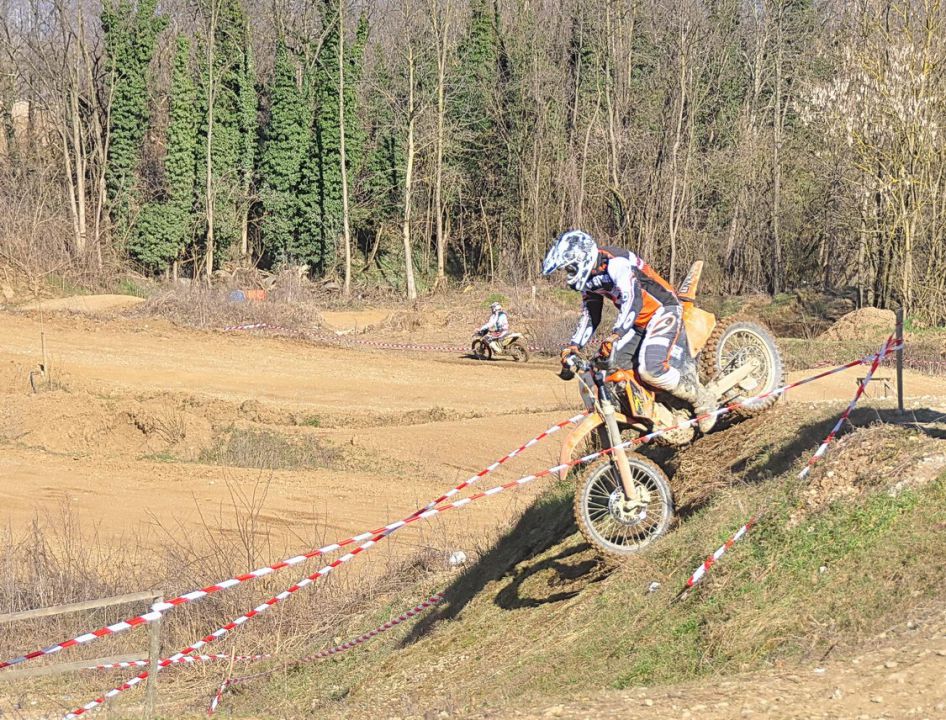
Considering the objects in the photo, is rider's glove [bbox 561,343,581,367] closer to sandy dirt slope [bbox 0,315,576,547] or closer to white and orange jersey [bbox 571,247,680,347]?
white and orange jersey [bbox 571,247,680,347]

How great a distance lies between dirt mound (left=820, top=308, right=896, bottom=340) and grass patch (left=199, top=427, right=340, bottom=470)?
12.8m

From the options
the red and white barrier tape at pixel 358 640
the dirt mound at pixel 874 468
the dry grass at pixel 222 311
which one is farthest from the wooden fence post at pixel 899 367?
the dry grass at pixel 222 311

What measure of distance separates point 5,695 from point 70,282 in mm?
32883

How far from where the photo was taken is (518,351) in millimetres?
27484

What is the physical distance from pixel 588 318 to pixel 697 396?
0.90m

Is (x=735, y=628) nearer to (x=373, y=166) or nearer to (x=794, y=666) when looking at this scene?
(x=794, y=666)

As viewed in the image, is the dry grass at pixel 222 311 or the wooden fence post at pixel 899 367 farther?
the dry grass at pixel 222 311

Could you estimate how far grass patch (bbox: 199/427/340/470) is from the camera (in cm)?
1858

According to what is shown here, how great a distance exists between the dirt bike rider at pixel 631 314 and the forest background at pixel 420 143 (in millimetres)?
32133

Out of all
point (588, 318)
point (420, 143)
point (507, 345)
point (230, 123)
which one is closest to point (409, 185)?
point (420, 143)

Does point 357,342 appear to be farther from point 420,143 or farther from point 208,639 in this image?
point 208,639

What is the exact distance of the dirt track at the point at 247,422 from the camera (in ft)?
51.8

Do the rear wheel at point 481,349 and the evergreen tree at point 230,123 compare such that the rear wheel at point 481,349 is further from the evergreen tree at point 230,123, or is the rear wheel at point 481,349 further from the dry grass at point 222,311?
the evergreen tree at point 230,123

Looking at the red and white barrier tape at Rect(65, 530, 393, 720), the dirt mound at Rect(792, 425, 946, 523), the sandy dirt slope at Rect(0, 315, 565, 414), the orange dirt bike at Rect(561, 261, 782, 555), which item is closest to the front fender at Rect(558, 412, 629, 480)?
the orange dirt bike at Rect(561, 261, 782, 555)
